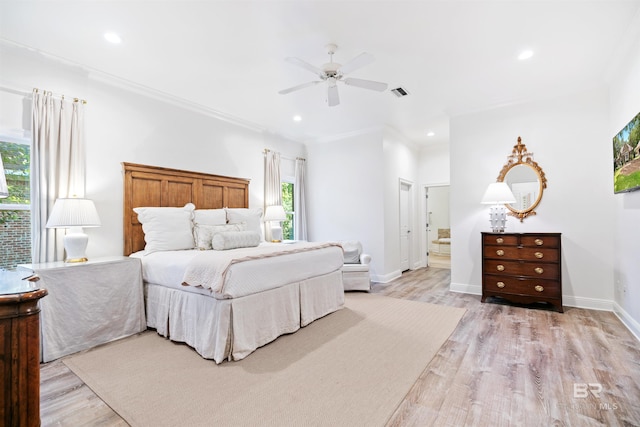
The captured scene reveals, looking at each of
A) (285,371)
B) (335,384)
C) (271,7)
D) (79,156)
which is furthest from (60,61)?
(335,384)

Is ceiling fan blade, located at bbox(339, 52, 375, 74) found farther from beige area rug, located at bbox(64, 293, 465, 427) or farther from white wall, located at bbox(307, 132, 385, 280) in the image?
white wall, located at bbox(307, 132, 385, 280)

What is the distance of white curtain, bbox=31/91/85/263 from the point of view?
9.68 ft

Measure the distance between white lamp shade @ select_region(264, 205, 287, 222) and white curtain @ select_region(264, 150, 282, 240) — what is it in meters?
0.30

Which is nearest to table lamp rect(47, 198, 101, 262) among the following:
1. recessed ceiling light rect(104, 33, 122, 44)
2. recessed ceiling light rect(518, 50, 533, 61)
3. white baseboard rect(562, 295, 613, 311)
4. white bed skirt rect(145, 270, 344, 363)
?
white bed skirt rect(145, 270, 344, 363)

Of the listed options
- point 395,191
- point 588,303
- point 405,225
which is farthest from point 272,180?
point 588,303

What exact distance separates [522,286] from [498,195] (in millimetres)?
1243

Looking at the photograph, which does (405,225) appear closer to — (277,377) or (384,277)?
(384,277)

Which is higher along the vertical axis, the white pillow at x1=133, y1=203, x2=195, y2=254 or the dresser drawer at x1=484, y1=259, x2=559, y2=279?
the white pillow at x1=133, y1=203, x2=195, y2=254

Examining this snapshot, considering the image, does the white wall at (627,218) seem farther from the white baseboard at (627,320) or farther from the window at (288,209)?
the window at (288,209)

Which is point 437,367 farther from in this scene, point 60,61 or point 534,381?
point 60,61

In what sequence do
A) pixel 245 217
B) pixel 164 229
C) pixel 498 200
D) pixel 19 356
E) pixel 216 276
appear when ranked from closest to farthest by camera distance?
1. pixel 19 356
2. pixel 216 276
3. pixel 164 229
4. pixel 498 200
5. pixel 245 217

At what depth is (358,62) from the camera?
2676 millimetres

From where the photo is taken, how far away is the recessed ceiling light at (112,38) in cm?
272

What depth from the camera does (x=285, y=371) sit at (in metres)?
2.33
